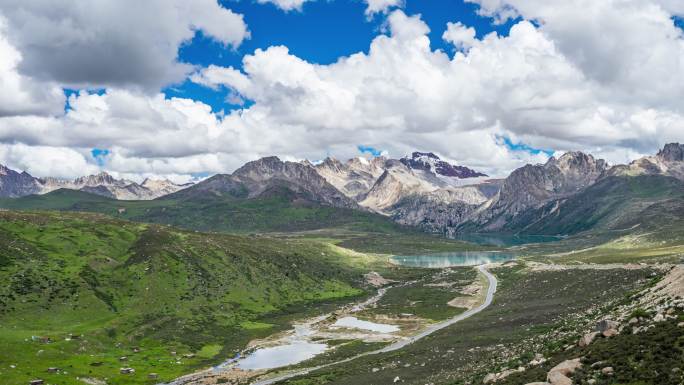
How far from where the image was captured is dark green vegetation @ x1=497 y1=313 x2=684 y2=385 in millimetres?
41031

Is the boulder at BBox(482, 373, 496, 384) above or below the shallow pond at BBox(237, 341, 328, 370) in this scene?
above

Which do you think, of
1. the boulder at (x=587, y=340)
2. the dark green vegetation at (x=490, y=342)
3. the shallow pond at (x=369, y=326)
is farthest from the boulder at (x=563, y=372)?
the shallow pond at (x=369, y=326)

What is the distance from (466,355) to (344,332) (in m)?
87.2

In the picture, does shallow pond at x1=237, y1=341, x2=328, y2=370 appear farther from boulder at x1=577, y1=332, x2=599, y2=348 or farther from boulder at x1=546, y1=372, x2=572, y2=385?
boulder at x1=546, y1=372, x2=572, y2=385

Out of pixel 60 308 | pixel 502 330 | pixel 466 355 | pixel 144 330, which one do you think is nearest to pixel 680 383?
pixel 466 355

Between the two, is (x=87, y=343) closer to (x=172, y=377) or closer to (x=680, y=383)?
(x=172, y=377)

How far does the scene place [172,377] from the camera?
134 meters

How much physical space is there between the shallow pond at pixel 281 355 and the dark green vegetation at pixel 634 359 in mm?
96920

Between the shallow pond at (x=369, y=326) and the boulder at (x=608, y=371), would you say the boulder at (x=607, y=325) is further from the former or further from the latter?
the shallow pond at (x=369, y=326)

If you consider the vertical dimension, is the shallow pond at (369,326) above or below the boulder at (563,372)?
below

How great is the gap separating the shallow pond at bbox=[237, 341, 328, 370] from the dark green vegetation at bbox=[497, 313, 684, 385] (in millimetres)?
96920

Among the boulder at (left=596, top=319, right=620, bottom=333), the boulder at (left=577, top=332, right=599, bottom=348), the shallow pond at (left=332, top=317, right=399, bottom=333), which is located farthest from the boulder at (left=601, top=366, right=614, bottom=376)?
the shallow pond at (left=332, top=317, right=399, bottom=333)

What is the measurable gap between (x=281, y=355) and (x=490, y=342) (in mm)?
67080

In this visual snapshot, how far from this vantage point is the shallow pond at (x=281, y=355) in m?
141
